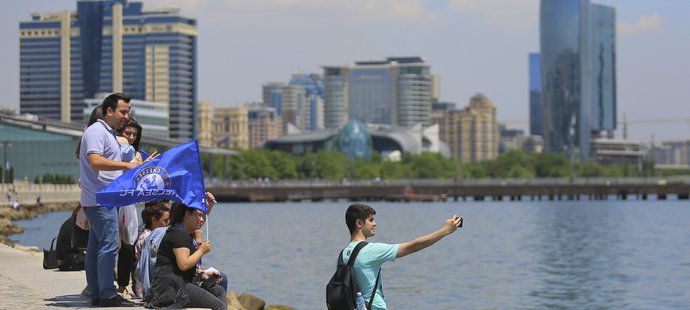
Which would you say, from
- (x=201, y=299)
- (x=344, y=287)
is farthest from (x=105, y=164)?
(x=344, y=287)

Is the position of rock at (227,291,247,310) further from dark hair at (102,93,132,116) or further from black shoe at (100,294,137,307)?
dark hair at (102,93,132,116)

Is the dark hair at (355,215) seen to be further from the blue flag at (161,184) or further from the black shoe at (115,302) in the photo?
the black shoe at (115,302)

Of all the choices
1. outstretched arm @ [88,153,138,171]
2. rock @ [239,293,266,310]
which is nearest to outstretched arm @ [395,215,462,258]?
outstretched arm @ [88,153,138,171]

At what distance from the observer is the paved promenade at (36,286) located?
14750mm

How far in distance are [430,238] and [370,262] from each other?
0.65 meters

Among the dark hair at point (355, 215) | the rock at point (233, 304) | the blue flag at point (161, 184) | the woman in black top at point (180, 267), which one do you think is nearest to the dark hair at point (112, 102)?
the blue flag at point (161, 184)

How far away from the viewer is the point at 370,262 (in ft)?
38.2

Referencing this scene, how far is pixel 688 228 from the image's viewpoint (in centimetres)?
7912

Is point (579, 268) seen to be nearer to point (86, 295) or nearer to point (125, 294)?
point (125, 294)

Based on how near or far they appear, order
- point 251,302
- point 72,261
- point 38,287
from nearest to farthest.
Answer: point 38,287 → point 72,261 → point 251,302

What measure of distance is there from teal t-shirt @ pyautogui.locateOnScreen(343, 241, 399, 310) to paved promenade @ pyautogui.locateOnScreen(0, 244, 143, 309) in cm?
390

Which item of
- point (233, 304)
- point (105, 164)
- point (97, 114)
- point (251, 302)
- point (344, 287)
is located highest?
point (97, 114)

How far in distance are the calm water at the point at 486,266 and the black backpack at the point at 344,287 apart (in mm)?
17078

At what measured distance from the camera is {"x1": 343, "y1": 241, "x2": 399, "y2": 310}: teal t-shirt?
11.6 metres
